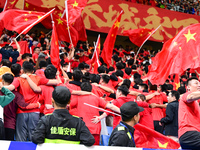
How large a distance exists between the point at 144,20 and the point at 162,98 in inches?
492

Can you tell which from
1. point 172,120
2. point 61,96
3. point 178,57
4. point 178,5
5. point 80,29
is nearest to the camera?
point 61,96

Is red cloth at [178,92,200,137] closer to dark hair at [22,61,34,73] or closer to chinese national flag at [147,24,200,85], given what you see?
chinese national flag at [147,24,200,85]

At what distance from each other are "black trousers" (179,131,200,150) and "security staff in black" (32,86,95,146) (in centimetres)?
154

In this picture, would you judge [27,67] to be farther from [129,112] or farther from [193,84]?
[193,84]

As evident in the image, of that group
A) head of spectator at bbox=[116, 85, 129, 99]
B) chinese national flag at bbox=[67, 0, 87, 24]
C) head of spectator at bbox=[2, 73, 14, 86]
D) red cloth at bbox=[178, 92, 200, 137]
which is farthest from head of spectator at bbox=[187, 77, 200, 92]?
chinese national flag at bbox=[67, 0, 87, 24]

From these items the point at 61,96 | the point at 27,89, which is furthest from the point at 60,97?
the point at 27,89

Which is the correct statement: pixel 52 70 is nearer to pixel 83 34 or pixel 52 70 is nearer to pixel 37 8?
pixel 83 34

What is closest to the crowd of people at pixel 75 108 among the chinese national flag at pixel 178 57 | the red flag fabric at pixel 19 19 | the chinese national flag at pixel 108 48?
the chinese national flag at pixel 178 57

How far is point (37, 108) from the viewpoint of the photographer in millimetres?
5051

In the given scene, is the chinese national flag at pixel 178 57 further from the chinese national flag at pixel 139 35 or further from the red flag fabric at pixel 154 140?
the chinese national flag at pixel 139 35

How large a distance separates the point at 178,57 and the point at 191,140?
210cm

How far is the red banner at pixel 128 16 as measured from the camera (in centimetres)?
1702

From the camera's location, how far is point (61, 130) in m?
2.95

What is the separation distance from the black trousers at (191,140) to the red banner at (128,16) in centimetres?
1280
